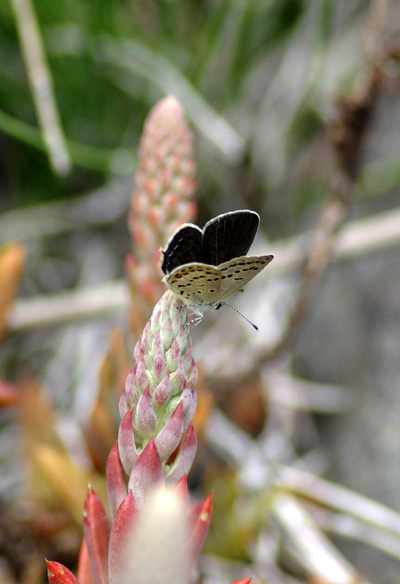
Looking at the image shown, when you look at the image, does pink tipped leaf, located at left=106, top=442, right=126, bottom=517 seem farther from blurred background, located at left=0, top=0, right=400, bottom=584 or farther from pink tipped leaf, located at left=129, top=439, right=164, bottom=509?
blurred background, located at left=0, top=0, right=400, bottom=584

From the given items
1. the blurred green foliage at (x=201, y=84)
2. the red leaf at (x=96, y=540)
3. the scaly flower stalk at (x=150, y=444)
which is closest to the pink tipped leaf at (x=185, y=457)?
the scaly flower stalk at (x=150, y=444)

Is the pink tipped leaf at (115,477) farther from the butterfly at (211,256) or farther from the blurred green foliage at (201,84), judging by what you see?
the blurred green foliage at (201,84)

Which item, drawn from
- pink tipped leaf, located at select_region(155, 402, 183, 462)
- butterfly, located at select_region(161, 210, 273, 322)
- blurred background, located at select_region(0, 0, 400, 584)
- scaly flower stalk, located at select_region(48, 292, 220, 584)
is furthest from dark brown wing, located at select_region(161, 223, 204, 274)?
blurred background, located at select_region(0, 0, 400, 584)


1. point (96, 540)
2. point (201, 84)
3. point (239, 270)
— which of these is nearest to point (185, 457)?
point (96, 540)

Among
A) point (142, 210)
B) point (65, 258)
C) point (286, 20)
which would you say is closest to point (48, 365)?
point (65, 258)

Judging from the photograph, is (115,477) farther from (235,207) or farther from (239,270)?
(235,207)

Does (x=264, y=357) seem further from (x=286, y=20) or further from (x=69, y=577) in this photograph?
(x=286, y=20)
